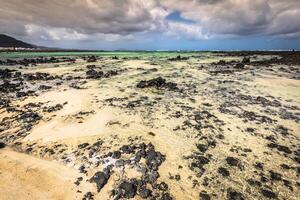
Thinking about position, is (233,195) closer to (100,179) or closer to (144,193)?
(144,193)

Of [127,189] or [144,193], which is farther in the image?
[127,189]

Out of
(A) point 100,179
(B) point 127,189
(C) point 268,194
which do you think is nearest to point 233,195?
(C) point 268,194

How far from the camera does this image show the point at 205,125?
1032 centimetres

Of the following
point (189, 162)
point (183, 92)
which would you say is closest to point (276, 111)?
point (183, 92)

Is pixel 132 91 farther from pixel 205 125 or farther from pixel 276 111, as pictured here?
pixel 276 111

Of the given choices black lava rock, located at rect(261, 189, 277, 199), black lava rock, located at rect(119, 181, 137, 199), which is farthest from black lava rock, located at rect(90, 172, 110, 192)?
black lava rock, located at rect(261, 189, 277, 199)

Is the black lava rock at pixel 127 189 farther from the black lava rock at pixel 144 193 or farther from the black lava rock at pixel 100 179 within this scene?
the black lava rock at pixel 100 179

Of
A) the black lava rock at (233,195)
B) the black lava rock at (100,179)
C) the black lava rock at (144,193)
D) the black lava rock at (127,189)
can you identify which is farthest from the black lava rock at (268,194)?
the black lava rock at (100,179)

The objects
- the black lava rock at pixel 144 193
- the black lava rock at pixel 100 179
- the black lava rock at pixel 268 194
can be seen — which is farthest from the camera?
the black lava rock at pixel 100 179

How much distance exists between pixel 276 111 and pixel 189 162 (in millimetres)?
7511

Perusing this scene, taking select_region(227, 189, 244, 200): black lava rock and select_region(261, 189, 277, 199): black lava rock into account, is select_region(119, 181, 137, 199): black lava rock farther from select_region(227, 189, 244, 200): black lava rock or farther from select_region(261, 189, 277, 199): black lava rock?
select_region(261, 189, 277, 199): black lava rock

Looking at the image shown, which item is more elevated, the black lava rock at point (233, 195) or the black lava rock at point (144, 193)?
the black lava rock at point (144, 193)

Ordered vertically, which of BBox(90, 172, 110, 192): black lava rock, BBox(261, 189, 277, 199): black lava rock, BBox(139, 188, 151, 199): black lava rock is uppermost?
BBox(90, 172, 110, 192): black lava rock

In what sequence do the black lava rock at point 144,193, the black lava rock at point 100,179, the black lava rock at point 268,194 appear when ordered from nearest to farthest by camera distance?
the black lava rock at point 144,193
the black lava rock at point 268,194
the black lava rock at point 100,179
